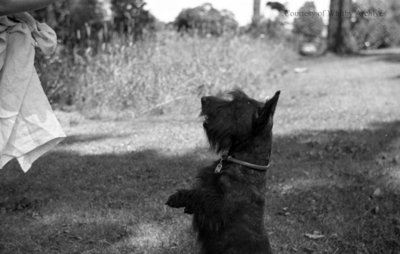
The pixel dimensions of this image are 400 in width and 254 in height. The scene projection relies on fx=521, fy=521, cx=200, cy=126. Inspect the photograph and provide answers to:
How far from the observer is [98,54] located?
422 inches

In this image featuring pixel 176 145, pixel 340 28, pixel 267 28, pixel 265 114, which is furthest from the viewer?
pixel 340 28

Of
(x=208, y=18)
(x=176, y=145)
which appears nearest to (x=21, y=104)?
(x=176, y=145)

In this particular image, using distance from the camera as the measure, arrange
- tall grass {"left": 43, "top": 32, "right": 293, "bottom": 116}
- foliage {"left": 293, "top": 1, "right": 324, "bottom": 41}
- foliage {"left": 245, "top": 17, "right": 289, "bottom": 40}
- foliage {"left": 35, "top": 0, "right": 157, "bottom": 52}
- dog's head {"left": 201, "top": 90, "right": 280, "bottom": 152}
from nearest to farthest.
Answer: dog's head {"left": 201, "top": 90, "right": 280, "bottom": 152}
tall grass {"left": 43, "top": 32, "right": 293, "bottom": 116}
foliage {"left": 35, "top": 0, "right": 157, "bottom": 52}
foliage {"left": 245, "top": 17, "right": 289, "bottom": 40}
foliage {"left": 293, "top": 1, "right": 324, "bottom": 41}

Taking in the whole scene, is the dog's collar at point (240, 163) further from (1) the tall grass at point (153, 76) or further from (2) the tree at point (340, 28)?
(2) the tree at point (340, 28)

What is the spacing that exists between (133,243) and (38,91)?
1.89 meters

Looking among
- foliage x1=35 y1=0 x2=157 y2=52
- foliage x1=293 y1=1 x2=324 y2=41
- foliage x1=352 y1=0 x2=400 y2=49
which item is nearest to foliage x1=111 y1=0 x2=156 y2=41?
foliage x1=35 y1=0 x2=157 y2=52

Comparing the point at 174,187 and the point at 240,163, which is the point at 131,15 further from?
the point at 240,163

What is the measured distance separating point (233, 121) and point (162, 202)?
2473mm

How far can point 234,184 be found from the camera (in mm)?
3480

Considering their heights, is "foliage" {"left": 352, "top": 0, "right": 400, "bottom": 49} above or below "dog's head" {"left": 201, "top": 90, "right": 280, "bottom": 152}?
below

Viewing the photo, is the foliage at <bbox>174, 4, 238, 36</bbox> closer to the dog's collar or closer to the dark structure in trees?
the dark structure in trees

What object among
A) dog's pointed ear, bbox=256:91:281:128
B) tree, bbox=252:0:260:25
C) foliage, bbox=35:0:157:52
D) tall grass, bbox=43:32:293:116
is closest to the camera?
dog's pointed ear, bbox=256:91:281:128

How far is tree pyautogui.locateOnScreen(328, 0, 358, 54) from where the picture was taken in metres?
21.7

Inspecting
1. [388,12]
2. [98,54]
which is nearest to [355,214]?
[98,54]
